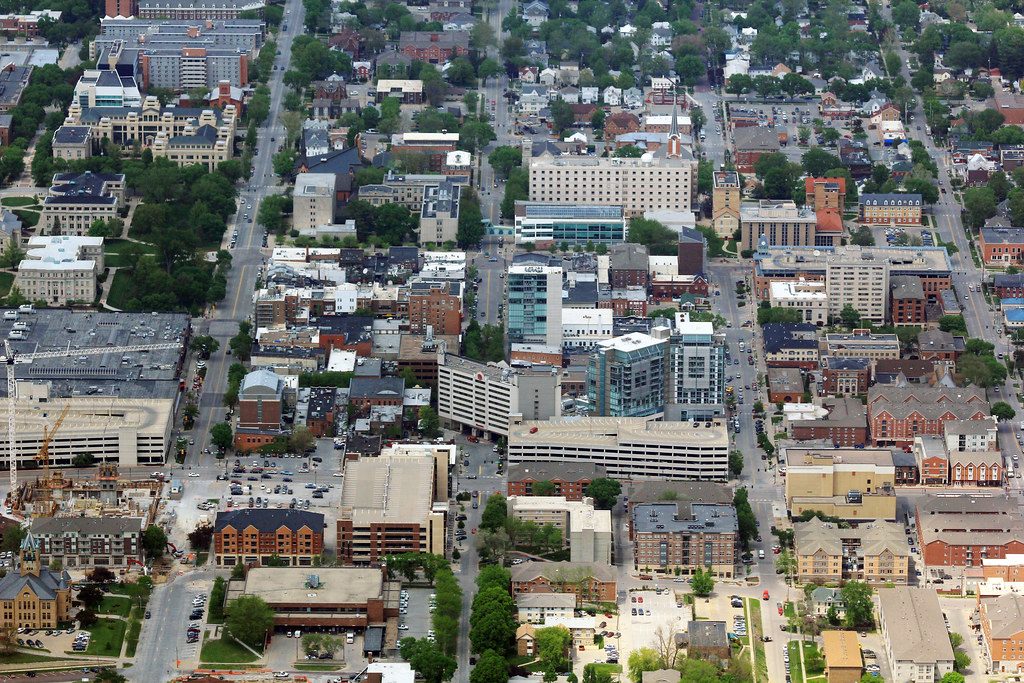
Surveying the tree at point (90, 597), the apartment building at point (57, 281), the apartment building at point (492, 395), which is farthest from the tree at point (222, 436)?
the apartment building at point (57, 281)

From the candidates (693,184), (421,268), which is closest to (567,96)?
(693,184)

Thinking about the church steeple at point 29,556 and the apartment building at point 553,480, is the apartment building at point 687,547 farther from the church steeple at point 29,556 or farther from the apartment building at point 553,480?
the church steeple at point 29,556

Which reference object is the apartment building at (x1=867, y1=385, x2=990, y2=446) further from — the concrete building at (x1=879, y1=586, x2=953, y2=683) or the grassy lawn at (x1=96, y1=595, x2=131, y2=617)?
the grassy lawn at (x1=96, y1=595, x2=131, y2=617)

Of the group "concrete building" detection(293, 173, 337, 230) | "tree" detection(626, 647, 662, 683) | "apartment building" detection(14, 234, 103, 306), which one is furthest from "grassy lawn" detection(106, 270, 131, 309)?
"tree" detection(626, 647, 662, 683)

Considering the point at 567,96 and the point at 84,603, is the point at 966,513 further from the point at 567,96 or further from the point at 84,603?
the point at 567,96

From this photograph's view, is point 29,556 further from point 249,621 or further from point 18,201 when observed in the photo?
point 18,201

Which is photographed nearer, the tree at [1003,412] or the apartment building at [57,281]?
the tree at [1003,412]
